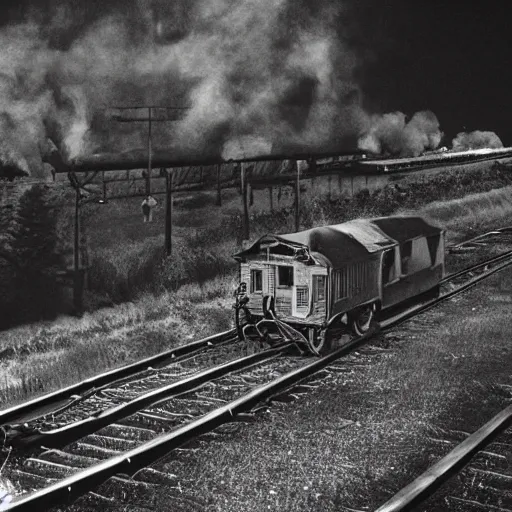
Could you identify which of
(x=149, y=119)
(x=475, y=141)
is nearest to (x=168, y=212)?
(x=149, y=119)

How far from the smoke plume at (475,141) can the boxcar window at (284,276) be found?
28.2 feet

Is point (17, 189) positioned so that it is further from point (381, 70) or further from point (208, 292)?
point (381, 70)

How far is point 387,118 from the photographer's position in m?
14.8

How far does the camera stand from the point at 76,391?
835 centimetres

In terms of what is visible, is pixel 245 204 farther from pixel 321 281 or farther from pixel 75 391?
pixel 75 391

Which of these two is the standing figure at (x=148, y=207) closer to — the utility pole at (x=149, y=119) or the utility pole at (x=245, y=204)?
the utility pole at (x=149, y=119)

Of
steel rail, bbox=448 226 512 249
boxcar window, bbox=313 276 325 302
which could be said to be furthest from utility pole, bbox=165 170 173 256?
steel rail, bbox=448 226 512 249

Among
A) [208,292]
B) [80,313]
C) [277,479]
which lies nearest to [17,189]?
[80,313]

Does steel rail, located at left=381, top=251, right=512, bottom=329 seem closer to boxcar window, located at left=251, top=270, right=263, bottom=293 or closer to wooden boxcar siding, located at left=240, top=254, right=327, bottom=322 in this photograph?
wooden boxcar siding, located at left=240, top=254, right=327, bottom=322

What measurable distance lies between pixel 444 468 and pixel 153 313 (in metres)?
7.09

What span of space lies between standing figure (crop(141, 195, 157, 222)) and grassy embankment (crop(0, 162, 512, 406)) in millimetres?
417

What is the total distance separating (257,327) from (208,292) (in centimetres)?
348

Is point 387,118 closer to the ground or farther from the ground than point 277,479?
farther from the ground

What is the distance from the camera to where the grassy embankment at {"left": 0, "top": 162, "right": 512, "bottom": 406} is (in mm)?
9719
